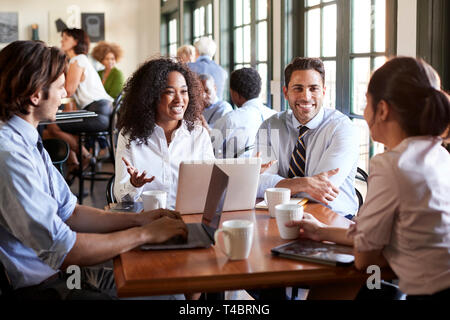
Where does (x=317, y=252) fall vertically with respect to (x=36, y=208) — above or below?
below

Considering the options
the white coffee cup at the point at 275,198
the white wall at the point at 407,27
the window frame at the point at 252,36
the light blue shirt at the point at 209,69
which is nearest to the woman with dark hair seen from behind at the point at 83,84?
the light blue shirt at the point at 209,69

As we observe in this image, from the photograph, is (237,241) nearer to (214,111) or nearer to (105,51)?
(214,111)

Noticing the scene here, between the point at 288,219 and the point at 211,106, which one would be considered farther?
the point at 211,106

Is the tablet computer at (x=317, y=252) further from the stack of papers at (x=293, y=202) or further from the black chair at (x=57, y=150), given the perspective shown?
the black chair at (x=57, y=150)

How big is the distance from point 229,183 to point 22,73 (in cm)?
75

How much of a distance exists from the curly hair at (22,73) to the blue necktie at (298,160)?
121 cm

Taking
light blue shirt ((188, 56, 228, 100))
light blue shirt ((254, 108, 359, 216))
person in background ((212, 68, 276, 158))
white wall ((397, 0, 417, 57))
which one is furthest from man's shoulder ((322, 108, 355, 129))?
light blue shirt ((188, 56, 228, 100))

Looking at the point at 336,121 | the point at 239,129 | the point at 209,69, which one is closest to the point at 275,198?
the point at 336,121

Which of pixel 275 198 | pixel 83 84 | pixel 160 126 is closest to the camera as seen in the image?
pixel 275 198

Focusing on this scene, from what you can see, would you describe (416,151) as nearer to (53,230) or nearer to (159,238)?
(159,238)

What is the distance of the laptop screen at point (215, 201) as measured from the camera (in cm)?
151

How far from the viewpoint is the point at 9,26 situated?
29.5 ft

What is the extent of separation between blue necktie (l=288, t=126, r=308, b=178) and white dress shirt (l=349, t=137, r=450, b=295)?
3.72ft

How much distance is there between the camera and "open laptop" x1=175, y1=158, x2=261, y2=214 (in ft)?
5.90
